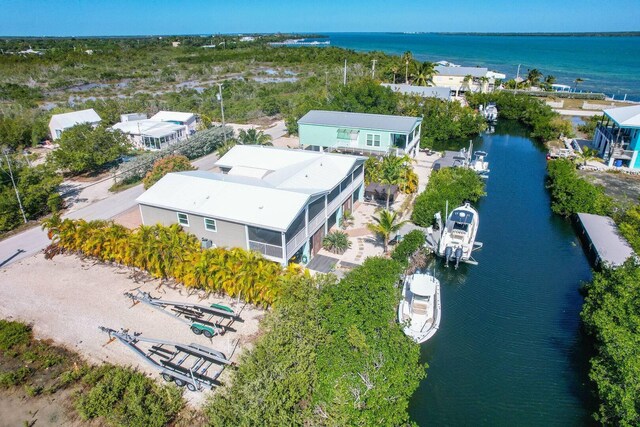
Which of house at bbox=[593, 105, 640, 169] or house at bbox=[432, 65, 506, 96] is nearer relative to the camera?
house at bbox=[593, 105, 640, 169]

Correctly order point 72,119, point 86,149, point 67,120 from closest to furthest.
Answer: point 86,149 < point 67,120 < point 72,119

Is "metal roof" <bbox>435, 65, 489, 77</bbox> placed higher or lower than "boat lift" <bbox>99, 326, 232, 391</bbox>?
higher

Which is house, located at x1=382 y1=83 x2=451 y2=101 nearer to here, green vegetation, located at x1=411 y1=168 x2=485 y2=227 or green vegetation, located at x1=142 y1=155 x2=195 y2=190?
green vegetation, located at x1=411 y1=168 x2=485 y2=227

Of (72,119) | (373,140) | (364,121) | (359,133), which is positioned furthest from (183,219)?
(72,119)

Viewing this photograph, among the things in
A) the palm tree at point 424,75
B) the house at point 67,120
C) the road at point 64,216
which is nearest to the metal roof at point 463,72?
the palm tree at point 424,75

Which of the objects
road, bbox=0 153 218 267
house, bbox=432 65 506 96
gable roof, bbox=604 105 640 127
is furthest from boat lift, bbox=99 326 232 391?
house, bbox=432 65 506 96

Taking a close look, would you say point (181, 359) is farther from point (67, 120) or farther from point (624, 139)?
point (624, 139)
